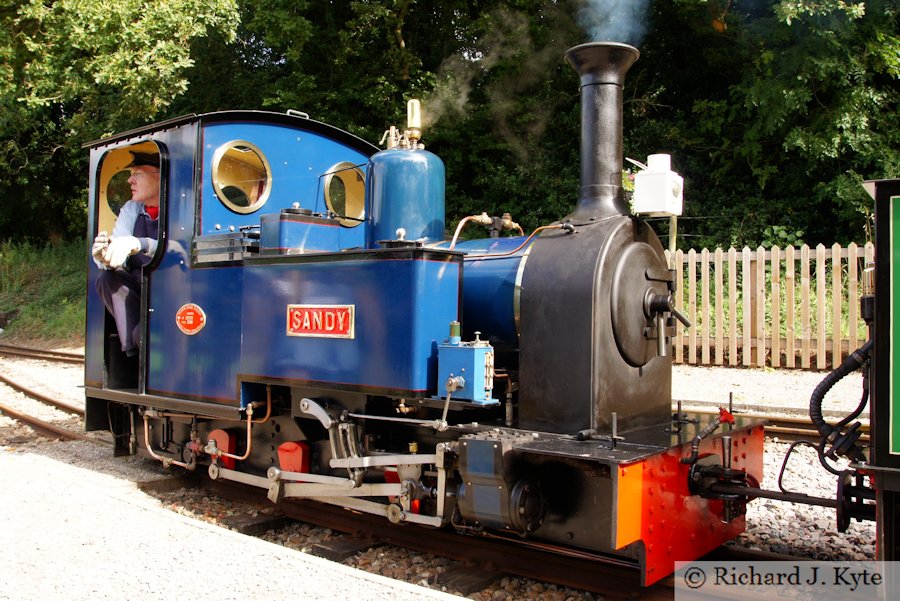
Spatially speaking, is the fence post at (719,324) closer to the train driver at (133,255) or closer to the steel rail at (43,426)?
the train driver at (133,255)

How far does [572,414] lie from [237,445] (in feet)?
8.40

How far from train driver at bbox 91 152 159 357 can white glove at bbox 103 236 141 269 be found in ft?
0.61

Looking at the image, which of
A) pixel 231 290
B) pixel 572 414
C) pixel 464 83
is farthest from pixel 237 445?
pixel 464 83

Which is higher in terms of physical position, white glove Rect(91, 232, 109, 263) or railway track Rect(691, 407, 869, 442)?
white glove Rect(91, 232, 109, 263)

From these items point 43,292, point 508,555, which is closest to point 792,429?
point 508,555

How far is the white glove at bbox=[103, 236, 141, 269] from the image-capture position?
5164 mm

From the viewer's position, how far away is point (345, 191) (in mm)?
5684

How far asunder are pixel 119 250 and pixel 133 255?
35 cm

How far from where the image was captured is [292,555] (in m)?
3.77

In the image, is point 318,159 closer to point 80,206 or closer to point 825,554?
point 825,554

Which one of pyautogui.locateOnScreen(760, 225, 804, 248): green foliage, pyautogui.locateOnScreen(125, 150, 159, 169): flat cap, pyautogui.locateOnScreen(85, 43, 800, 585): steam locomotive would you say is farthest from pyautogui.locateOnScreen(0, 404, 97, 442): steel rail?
pyautogui.locateOnScreen(760, 225, 804, 248): green foliage

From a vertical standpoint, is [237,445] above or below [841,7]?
below

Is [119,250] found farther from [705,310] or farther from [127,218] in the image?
[705,310]

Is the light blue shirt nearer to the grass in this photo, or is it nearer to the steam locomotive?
the steam locomotive
